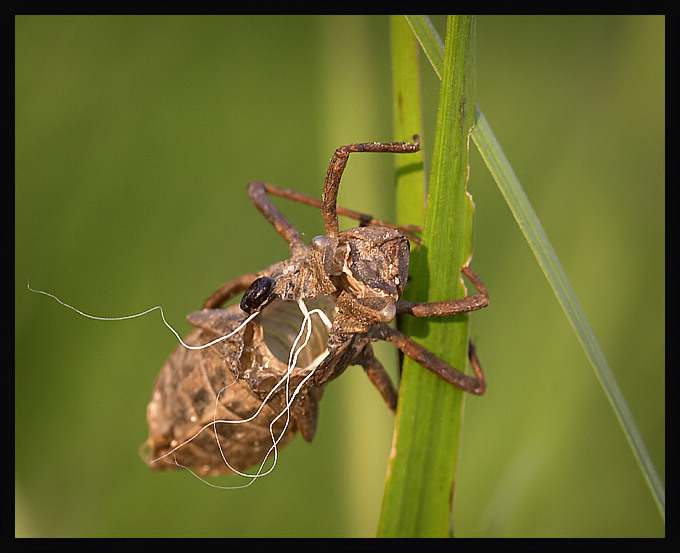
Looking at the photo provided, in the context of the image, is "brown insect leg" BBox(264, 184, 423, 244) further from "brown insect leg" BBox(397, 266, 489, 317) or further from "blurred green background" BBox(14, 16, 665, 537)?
"blurred green background" BBox(14, 16, 665, 537)

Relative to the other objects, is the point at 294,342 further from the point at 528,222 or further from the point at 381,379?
the point at 528,222

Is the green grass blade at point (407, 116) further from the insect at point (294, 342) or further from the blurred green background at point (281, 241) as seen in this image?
the blurred green background at point (281, 241)

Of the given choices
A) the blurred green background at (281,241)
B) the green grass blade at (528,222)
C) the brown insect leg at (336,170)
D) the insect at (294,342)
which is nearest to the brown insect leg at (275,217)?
the insect at (294,342)

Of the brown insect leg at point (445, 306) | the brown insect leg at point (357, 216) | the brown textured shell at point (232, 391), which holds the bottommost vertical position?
the brown textured shell at point (232, 391)

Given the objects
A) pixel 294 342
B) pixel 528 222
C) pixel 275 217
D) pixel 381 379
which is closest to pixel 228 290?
pixel 275 217

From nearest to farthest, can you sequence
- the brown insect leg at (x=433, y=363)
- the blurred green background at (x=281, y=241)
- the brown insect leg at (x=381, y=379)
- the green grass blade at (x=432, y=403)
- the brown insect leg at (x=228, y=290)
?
the green grass blade at (x=432, y=403) → the brown insect leg at (x=433, y=363) → the brown insect leg at (x=381, y=379) → the brown insect leg at (x=228, y=290) → the blurred green background at (x=281, y=241)

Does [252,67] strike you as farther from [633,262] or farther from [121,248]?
[633,262]

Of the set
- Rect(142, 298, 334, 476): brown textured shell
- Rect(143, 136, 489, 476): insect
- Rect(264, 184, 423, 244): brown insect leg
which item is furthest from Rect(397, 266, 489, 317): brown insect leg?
Rect(142, 298, 334, 476): brown textured shell

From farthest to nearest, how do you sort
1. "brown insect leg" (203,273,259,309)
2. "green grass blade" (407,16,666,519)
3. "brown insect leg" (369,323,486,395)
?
"brown insect leg" (203,273,259,309) < "brown insect leg" (369,323,486,395) < "green grass blade" (407,16,666,519)

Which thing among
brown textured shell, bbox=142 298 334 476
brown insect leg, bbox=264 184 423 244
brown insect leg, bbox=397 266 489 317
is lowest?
brown textured shell, bbox=142 298 334 476
